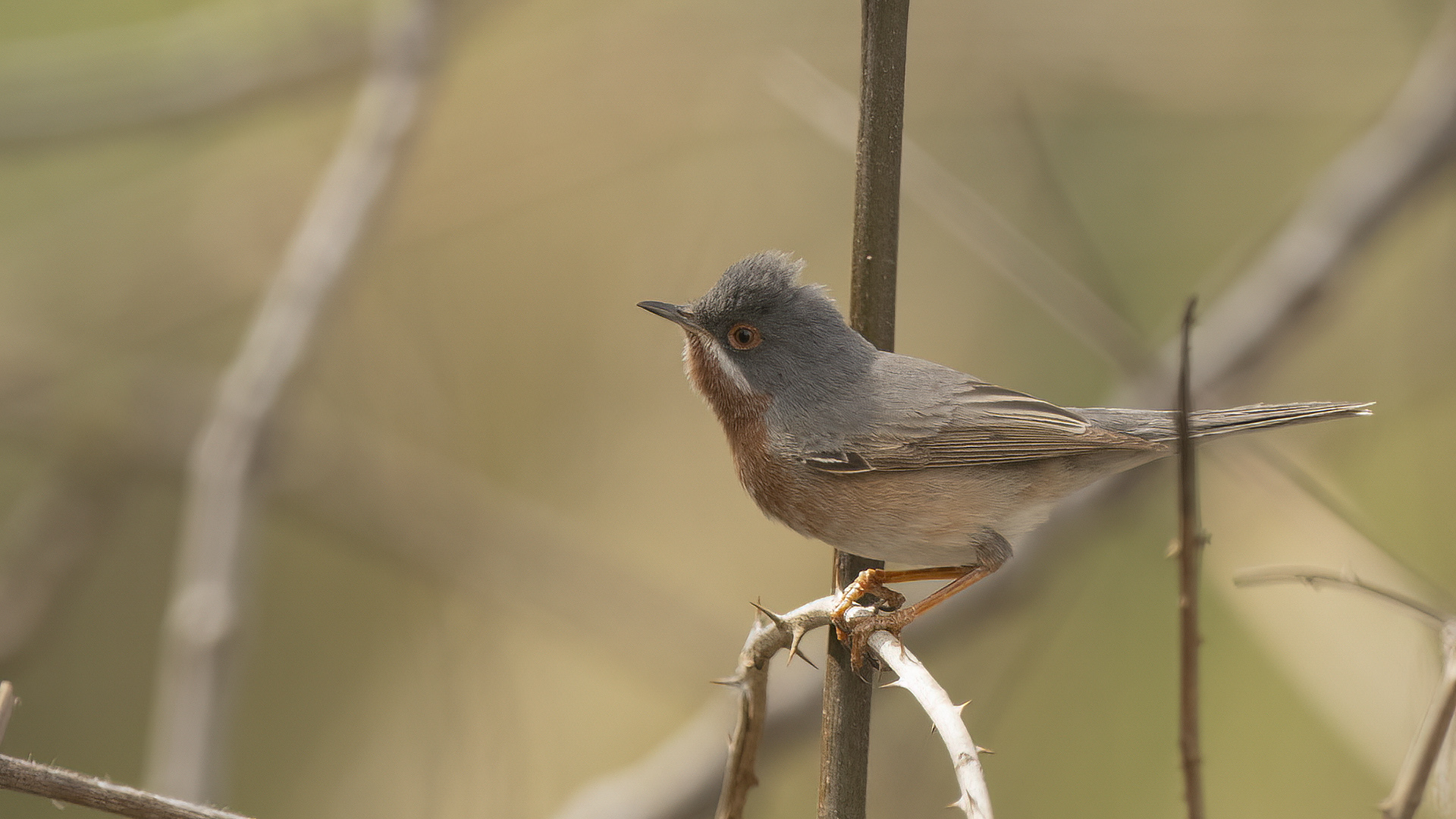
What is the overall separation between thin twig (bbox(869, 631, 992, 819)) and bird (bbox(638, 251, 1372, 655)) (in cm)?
81

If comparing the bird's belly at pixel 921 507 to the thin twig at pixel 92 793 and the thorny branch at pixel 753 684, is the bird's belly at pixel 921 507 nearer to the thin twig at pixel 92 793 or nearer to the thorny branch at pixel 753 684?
A: the thorny branch at pixel 753 684

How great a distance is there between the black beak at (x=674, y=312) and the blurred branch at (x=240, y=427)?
1591mm

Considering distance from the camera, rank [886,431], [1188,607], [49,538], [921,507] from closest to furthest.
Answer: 1. [1188,607]
2. [921,507]
3. [886,431]
4. [49,538]

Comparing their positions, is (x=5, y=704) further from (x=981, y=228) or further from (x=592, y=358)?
(x=592, y=358)

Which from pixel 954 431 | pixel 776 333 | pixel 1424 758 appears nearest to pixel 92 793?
pixel 1424 758

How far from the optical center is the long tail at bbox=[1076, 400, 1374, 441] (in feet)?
9.18

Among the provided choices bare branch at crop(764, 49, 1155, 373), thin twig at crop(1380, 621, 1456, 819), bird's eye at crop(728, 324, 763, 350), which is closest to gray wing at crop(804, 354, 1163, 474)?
bare branch at crop(764, 49, 1155, 373)

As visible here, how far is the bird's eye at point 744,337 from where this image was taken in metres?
3.31

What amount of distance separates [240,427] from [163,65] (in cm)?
185

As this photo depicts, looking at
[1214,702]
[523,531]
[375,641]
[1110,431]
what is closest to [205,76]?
[523,531]

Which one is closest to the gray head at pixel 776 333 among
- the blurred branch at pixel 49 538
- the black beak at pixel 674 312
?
the black beak at pixel 674 312

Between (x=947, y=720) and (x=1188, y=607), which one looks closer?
(x=1188, y=607)

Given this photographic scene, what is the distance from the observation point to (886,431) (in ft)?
10.9

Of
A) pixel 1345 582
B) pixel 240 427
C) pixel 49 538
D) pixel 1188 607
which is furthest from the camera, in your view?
pixel 49 538
